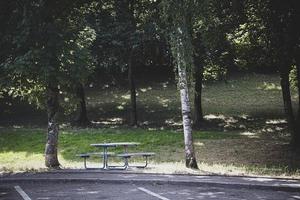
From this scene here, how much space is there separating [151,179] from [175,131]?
1525 cm

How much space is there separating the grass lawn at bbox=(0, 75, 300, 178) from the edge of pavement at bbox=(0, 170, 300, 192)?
1.40m

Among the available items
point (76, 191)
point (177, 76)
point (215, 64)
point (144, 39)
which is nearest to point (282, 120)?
point (215, 64)

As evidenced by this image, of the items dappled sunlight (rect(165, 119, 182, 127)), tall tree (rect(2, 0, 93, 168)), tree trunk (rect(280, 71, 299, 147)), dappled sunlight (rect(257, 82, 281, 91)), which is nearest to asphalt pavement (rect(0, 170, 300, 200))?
tall tree (rect(2, 0, 93, 168))

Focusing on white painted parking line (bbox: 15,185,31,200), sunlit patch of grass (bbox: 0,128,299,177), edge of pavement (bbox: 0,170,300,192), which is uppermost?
sunlit patch of grass (bbox: 0,128,299,177)

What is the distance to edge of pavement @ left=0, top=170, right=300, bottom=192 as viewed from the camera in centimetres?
1262

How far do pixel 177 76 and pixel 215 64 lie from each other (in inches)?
494

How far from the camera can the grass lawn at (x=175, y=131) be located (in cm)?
2115

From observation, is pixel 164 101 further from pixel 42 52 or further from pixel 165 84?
pixel 42 52

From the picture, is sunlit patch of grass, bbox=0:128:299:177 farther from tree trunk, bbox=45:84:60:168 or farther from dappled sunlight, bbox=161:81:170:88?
dappled sunlight, bbox=161:81:170:88

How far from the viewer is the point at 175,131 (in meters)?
28.9

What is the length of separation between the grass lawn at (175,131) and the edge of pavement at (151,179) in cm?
140

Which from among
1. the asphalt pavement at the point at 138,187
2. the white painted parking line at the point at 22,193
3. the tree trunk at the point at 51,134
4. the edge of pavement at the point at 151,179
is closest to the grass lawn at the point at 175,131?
the tree trunk at the point at 51,134

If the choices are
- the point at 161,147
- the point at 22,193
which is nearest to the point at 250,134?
the point at 161,147

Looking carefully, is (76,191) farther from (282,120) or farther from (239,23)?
(282,120)
